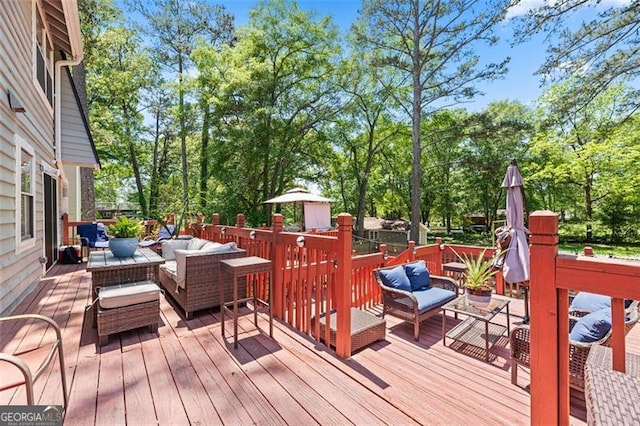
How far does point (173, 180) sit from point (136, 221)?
1418cm

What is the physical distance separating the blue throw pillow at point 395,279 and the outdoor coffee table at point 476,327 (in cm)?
62

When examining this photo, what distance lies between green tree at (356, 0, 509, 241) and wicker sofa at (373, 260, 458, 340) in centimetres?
902

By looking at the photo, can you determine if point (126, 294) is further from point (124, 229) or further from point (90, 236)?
point (90, 236)

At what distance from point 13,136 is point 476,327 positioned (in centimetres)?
635

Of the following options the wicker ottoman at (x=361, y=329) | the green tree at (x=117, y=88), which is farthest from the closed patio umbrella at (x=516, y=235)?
the green tree at (x=117, y=88)

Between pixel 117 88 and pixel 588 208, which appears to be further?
pixel 588 208

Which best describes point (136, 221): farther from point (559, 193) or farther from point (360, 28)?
point (559, 193)

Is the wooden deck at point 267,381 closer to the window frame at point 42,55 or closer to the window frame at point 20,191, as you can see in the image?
the window frame at point 20,191

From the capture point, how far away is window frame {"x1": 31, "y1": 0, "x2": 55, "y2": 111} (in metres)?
4.68

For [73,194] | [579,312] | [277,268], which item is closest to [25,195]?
[277,268]

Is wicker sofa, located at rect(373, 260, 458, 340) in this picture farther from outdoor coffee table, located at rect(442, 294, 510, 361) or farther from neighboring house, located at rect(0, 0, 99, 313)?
neighboring house, located at rect(0, 0, 99, 313)

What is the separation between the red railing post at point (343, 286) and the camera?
8.84 ft

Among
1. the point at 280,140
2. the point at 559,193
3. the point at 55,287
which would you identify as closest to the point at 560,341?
the point at 55,287

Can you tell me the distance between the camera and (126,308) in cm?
294
